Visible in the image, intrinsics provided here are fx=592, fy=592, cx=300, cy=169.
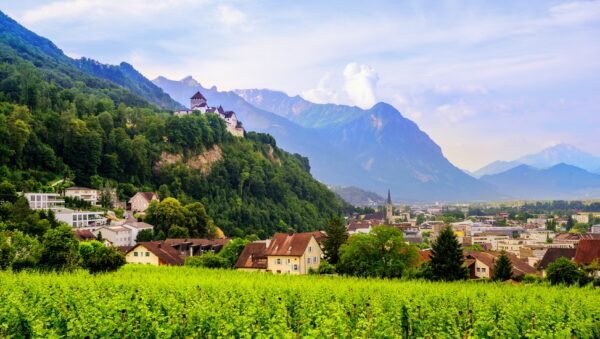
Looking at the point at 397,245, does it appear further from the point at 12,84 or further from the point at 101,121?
the point at 12,84

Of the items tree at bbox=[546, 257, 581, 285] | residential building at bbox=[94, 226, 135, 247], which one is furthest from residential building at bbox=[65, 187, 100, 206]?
tree at bbox=[546, 257, 581, 285]

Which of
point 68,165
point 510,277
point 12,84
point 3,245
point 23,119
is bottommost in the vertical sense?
point 510,277

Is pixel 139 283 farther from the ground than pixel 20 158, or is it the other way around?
pixel 20 158

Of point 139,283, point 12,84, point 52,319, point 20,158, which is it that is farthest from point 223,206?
point 52,319

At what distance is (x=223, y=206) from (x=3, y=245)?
78.2 m

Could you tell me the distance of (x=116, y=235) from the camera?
300 feet

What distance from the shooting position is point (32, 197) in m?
90.3

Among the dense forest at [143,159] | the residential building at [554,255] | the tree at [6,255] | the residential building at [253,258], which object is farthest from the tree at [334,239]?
the dense forest at [143,159]

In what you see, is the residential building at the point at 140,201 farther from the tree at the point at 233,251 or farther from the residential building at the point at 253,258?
the residential building at the point at 253,258

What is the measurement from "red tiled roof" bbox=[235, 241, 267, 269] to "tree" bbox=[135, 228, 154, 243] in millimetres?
30834

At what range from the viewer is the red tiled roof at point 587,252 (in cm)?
6031

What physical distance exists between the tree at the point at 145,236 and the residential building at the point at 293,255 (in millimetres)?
35435

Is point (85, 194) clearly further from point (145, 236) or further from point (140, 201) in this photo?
point (145, 236)

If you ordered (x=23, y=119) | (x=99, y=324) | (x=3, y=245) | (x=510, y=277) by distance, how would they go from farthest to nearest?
(x=23, y=119) → (x=510, y=277) → (x=3, y=245) → (x=99, y=324)
